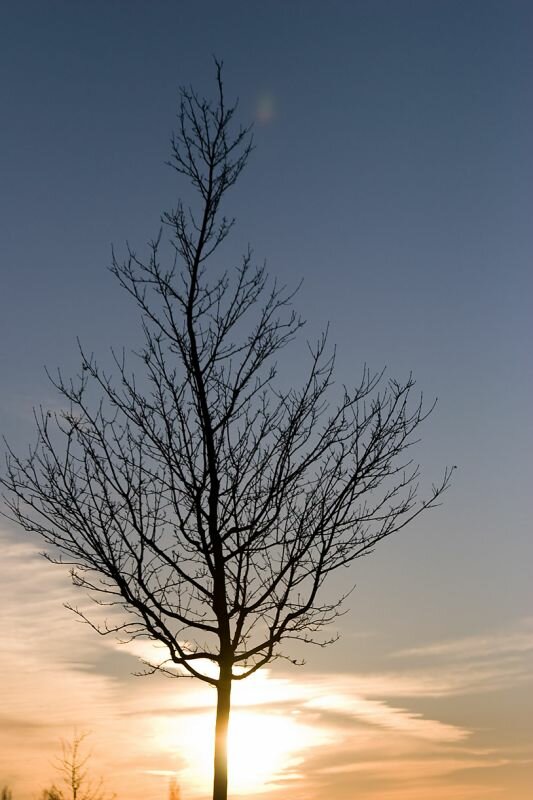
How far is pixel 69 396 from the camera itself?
1116 centimetres

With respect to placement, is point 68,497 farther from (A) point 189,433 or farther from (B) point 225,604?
(B) point 225,604

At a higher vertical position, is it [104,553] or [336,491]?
[336,491]

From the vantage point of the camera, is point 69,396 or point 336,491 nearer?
point 336,491

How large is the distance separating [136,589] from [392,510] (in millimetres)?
3161

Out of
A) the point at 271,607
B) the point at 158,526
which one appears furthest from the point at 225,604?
the point at 158,526

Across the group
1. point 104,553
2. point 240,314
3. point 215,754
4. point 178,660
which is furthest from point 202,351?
point 215,754

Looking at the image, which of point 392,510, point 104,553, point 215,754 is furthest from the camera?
point 392,510

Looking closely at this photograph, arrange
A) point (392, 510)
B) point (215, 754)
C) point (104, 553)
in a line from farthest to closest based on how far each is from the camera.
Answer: point (392, 510), point (104, 553), point (215, 754)

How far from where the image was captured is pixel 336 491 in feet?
33.9

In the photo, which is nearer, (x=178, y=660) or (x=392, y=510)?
(x=178, y=660)

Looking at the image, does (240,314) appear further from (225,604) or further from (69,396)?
(225,604)

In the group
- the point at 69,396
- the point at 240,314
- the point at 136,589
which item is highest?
the point at 240,314

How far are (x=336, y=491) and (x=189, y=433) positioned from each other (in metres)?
1.83

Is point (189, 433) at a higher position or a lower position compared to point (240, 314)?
lower
